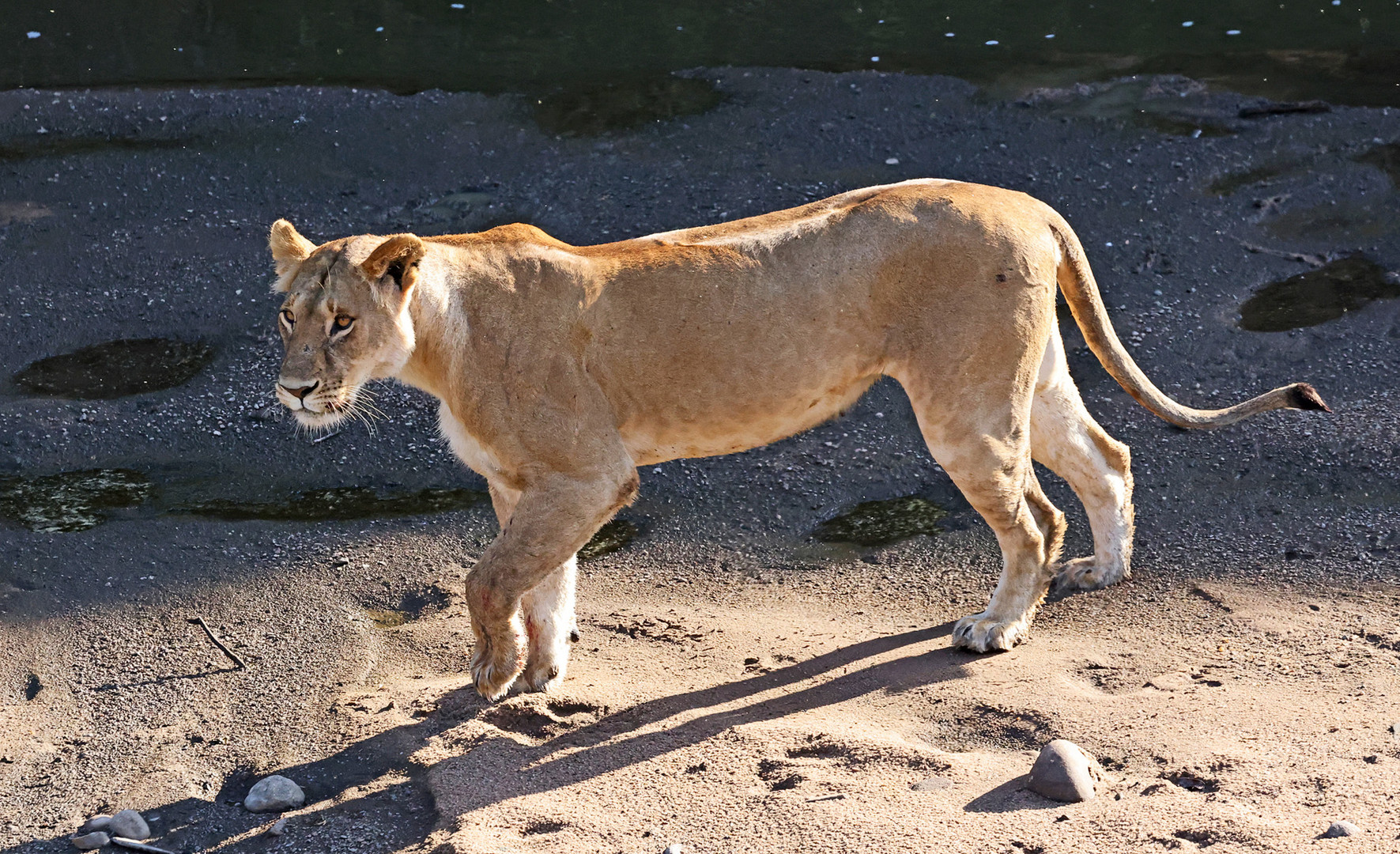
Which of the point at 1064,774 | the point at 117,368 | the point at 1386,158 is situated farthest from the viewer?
the point at 1386,158

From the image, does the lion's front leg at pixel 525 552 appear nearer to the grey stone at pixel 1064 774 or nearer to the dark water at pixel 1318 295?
the grey stone at pixel 1064 774

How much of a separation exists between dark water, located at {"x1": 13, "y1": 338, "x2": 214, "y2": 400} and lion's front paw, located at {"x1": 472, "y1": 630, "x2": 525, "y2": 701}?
414cm

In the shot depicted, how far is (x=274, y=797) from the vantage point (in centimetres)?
527

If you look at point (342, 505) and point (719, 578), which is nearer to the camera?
point (719, 578)

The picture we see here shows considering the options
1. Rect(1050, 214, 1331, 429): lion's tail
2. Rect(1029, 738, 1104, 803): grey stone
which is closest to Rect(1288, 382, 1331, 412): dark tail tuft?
Rect(1050, 214, 1331, 429): lion's tail

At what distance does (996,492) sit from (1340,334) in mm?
3914

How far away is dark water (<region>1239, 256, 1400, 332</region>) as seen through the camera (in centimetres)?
881

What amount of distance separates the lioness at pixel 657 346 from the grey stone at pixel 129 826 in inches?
52.3

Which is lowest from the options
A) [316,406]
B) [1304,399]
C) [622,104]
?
[1304,399]

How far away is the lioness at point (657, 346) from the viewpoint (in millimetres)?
5363

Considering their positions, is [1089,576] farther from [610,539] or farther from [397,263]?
[397,263]

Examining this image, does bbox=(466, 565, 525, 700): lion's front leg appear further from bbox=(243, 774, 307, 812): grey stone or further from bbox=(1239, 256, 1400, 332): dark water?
bbox=(1239, 256, 1400, 332): dark water

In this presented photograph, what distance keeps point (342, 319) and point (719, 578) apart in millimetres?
2504

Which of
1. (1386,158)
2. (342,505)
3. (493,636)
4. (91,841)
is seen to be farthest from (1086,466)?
(1386,158)
